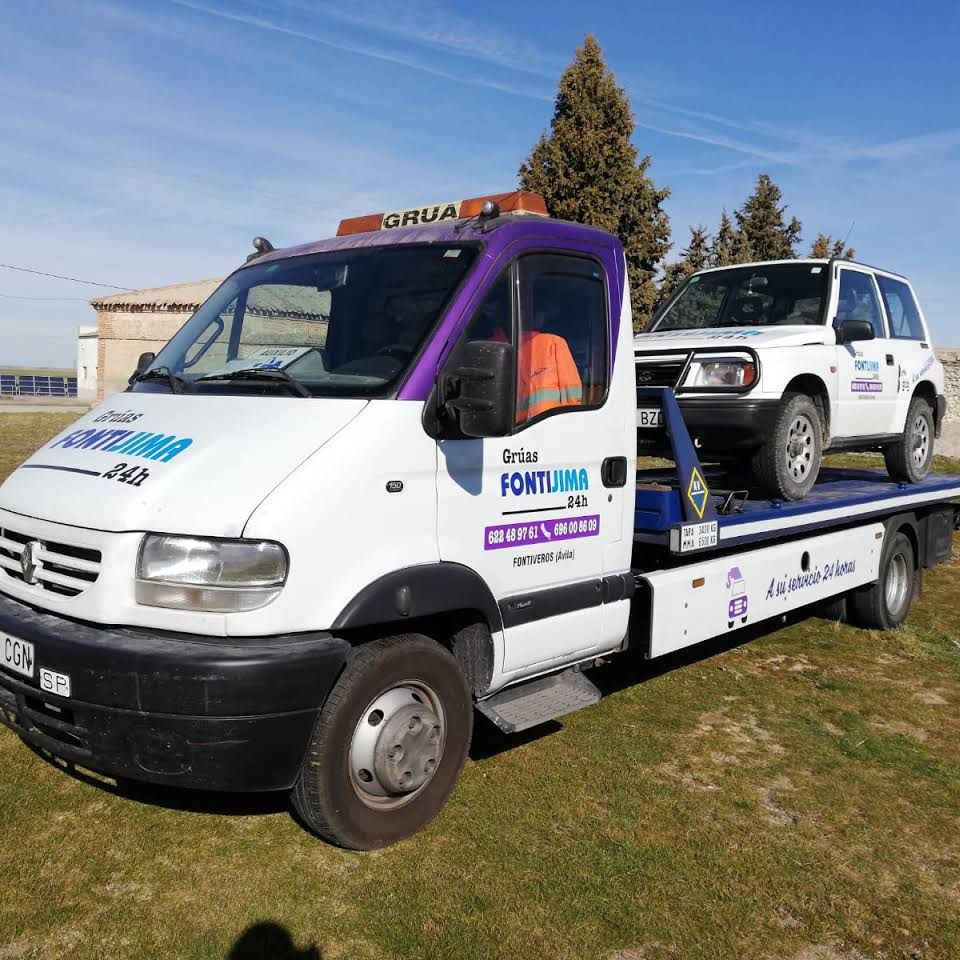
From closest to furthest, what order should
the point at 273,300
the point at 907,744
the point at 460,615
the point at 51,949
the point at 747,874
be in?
the point at 51,949 → the point at 747,874 → the point at 460,615 → the point at 273,300 → the point at 907,744

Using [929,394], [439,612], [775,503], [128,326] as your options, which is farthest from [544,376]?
[128,326]

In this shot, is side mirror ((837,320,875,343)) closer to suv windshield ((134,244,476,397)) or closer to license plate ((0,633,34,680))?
suv windshield ((134,244,476,397))

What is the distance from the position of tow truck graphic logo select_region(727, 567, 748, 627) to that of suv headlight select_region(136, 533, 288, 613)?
3.14 metres

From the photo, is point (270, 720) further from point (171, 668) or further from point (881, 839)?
point (881, 839)

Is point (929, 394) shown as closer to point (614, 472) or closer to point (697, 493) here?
point (697, 493)

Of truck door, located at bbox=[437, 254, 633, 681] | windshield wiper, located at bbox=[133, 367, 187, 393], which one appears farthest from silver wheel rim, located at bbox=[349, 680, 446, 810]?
windshield wiper, located at bbox=[133, 367, 187, 393]

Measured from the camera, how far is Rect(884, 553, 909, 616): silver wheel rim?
25.4 feet

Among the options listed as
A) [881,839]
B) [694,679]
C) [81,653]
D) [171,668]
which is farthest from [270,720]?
[694,679]

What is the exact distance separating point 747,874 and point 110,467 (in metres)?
2.93

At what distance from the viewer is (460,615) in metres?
4.03

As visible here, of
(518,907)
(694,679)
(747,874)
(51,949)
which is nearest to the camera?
(51,949)

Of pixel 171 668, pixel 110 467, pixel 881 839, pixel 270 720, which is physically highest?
pixel 110 467

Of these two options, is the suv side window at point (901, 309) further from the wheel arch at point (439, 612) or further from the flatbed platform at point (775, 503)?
the wheel arch at point (439, 612)

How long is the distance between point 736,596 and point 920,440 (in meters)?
3.66
